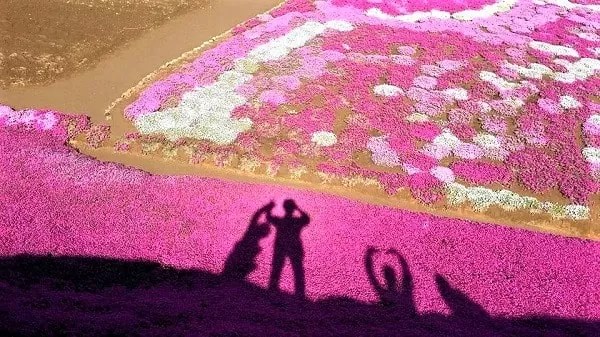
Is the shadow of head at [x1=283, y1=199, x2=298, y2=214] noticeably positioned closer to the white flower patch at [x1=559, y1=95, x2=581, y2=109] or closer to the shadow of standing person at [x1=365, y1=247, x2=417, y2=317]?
the shadow of standing person at [x1=365, y1=247, x2=417, y2=317]

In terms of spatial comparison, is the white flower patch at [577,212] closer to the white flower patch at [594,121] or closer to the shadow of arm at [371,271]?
the white flower patch at [594,121]

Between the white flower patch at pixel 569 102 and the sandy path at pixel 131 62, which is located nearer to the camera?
the sandy path at pixel 131 62

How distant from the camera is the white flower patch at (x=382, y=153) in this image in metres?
18.8

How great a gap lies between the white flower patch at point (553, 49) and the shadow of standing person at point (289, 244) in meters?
17.3

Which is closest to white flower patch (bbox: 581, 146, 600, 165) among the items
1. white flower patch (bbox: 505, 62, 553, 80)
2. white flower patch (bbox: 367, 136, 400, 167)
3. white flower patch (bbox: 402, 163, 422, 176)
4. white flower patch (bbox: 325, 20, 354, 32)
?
white flower patch (bbox: 505, 62, 553, 80)

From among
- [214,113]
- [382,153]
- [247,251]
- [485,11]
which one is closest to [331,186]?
[382,153]

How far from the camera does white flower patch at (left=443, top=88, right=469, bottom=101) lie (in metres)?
22.8

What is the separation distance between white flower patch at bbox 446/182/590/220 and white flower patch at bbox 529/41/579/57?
12430mm

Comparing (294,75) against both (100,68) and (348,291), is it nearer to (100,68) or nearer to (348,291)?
(100,68)

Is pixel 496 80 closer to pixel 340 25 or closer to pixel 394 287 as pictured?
pixel 340 25

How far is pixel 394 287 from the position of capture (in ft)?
43.7

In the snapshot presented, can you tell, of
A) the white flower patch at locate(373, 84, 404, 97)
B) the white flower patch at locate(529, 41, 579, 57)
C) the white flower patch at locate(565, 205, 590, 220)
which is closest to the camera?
the white flower patch at locate(565, 205, 590, 220)

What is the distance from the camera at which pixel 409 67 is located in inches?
983

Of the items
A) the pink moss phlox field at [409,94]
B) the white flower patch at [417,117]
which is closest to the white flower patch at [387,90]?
the pink moss phlox field at [409,94]
